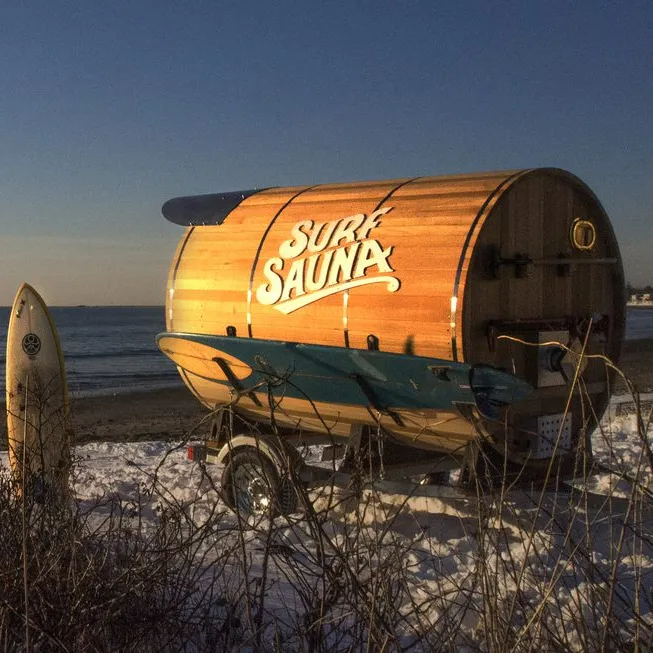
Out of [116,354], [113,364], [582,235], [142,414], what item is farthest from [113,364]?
[582,235]

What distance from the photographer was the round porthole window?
306 inches

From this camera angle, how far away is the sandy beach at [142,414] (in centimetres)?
1764

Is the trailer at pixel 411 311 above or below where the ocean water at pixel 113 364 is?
above

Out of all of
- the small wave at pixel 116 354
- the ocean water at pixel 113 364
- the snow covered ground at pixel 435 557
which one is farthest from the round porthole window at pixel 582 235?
the small wave at pixel 116 354

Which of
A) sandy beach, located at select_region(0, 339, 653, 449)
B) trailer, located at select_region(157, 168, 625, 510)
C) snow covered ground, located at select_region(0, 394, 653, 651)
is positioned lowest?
sandy beach, located at select_region(0, 339, 653, 449)

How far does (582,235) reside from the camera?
25.8ft

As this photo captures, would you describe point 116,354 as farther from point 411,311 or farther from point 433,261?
point 433,261

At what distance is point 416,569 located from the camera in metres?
6.28

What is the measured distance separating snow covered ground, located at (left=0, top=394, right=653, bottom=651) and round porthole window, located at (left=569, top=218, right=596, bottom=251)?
162 cm

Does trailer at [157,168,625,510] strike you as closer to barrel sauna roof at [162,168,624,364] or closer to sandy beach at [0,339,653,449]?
barrel sauna roof at [162,168,624,364]

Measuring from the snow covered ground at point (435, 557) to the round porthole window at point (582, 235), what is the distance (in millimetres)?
1615

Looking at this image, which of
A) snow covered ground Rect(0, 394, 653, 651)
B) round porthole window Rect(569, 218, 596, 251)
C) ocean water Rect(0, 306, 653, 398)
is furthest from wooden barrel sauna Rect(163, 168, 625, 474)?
ocean water Rect(0, 306, 653, 398)

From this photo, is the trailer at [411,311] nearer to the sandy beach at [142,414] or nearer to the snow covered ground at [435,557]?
the snow covered ground at [435,557]

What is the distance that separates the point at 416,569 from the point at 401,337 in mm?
1726
